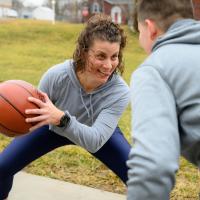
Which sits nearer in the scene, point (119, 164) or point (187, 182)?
point (119, 164)

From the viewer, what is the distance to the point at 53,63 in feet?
Result: 52.6

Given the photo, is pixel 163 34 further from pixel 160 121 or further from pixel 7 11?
pixel 7 11

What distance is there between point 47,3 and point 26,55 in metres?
54.9

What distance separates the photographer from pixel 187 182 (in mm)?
4512

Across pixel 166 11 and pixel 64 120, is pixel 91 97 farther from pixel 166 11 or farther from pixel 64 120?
pixel 166 11

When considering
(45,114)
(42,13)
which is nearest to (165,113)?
(45,114)

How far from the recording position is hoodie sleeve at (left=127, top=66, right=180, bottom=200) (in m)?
1.70

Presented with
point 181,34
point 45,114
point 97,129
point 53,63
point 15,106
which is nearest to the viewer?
point 181,34

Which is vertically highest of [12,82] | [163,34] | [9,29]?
[163,34]

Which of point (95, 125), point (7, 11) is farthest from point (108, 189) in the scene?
point (7, 11)

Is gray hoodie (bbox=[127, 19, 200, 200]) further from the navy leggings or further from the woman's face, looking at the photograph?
the navy leggings

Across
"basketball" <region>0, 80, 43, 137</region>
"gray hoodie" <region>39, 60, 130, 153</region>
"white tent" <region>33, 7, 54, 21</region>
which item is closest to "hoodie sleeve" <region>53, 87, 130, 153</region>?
"gray hoodie" <region>39, 60, 130, 153</region>

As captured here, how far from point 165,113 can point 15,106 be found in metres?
1.48

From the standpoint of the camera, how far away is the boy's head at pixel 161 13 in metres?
1.99
